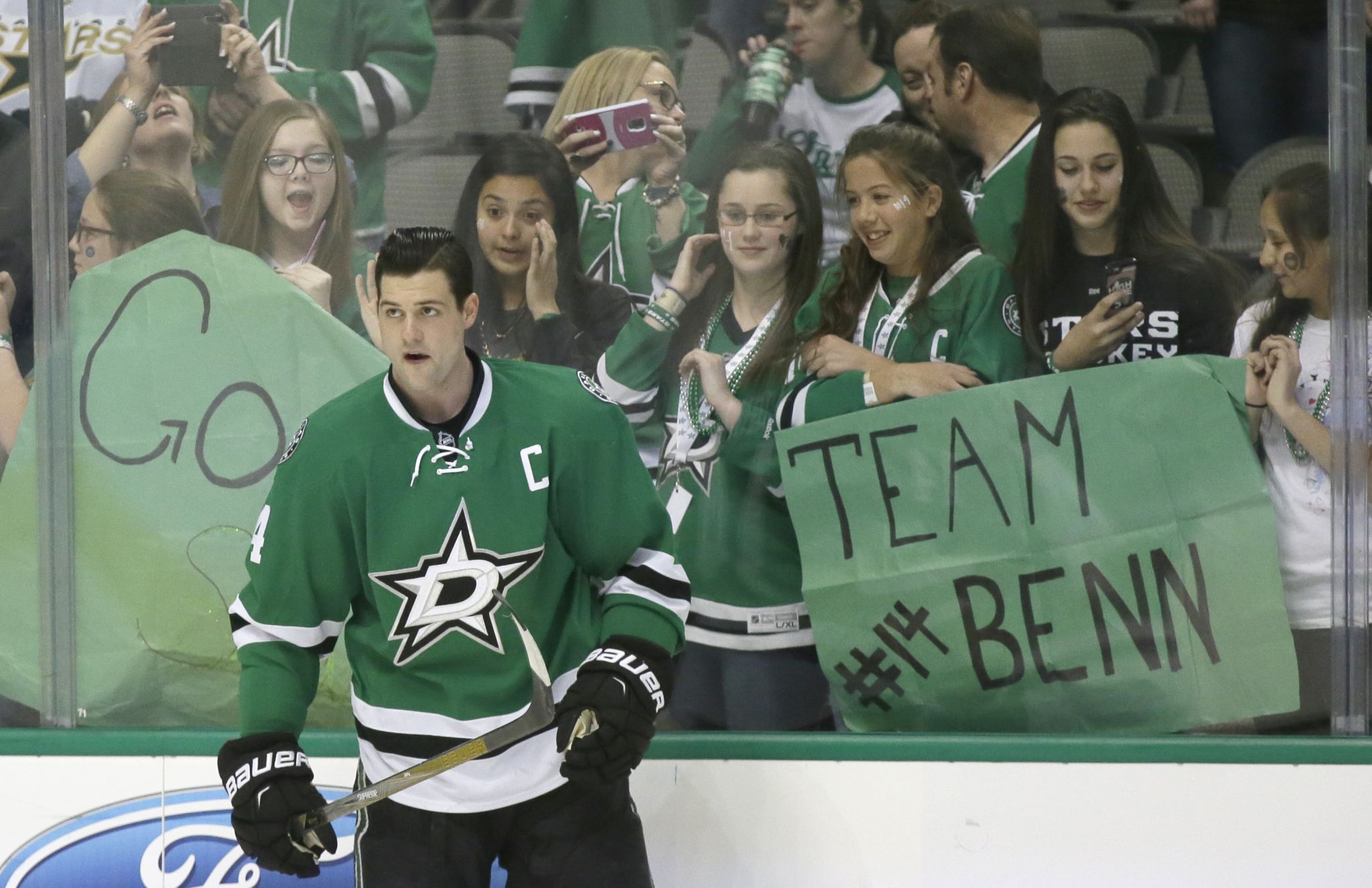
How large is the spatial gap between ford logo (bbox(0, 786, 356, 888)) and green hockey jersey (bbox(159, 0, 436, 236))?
1257 mm

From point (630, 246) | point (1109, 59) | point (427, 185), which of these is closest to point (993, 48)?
point (1109, 59)

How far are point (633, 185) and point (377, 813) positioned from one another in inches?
54.7

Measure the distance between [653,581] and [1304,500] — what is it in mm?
1433

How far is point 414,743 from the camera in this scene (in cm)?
217

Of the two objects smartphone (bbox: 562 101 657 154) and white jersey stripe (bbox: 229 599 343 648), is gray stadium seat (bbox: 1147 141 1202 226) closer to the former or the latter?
smartphone (bbox: 562 101 657 154)

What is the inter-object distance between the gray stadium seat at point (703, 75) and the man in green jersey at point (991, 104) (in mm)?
422

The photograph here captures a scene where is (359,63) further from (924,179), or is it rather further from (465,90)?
(924,179)

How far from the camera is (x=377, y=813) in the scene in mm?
→ 2189

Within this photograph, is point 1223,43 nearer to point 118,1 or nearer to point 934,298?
point 934,298

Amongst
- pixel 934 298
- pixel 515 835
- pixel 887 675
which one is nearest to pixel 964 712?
pixel 887 675

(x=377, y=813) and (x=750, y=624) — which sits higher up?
(x=750, y=624)

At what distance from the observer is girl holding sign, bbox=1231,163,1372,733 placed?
277 cm

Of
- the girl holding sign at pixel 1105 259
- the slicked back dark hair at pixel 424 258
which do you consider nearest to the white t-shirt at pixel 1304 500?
the girl holding sign at pixel 1105 259

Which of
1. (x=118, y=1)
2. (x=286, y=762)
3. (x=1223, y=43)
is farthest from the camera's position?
(x=118, y=1)
